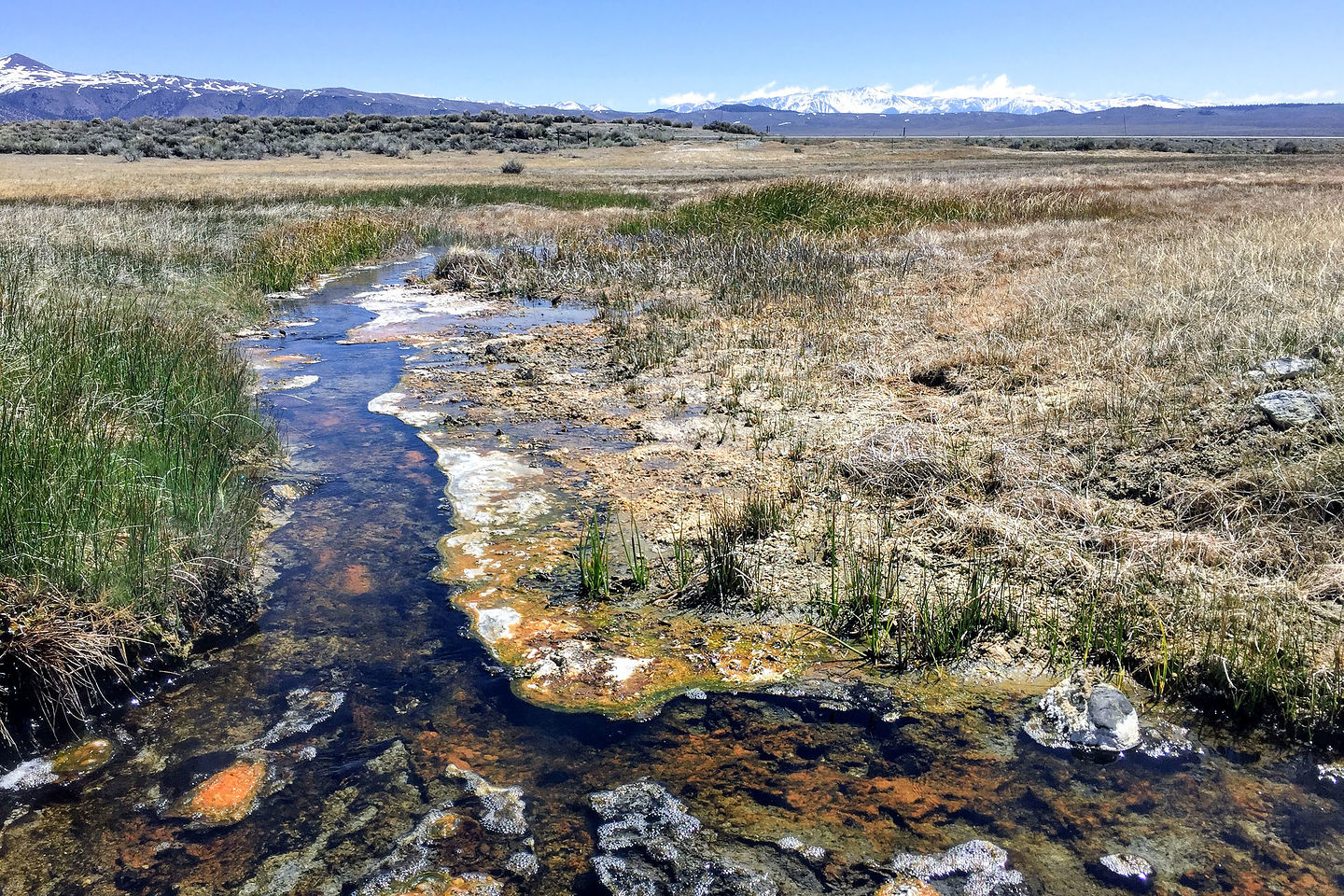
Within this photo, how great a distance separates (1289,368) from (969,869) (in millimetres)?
4641

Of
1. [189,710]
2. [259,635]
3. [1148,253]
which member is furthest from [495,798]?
[1148,253]

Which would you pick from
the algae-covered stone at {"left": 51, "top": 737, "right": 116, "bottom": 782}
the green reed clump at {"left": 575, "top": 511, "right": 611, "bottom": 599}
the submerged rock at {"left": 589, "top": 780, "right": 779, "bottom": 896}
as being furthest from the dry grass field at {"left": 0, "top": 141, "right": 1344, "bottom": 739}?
the submerged rock at {"left": 589, "top": 780, "right": 779, "bottom": 896}

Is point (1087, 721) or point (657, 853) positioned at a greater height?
point (1087, 721)

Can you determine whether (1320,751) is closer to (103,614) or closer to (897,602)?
(897,602)

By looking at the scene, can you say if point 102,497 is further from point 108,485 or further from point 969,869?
point 969,869

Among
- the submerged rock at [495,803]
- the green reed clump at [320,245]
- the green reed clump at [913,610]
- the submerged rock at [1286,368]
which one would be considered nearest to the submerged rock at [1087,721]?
the green reed clump at [913,610]

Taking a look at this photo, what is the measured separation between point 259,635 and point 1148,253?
11.0 m

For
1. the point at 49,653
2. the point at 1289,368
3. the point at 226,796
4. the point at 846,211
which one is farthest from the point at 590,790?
the point at 846,211

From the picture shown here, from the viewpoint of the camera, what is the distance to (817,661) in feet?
12.0

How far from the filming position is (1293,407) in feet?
A: 16.0

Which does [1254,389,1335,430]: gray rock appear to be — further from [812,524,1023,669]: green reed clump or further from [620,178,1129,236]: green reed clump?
[620,178,1129,236]: green reed clump

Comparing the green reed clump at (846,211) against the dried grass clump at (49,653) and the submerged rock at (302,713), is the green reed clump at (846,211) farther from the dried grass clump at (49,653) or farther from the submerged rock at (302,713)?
the dried grass clump at (49,653)

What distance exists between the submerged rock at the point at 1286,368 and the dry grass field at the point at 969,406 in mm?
95

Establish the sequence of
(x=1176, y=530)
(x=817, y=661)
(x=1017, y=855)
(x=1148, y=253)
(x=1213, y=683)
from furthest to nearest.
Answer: (x=1148, y=253)
(x=1176, y=530)
(x=817, y=661)
(x=1213, y=683)
(x=1017, y=855)
